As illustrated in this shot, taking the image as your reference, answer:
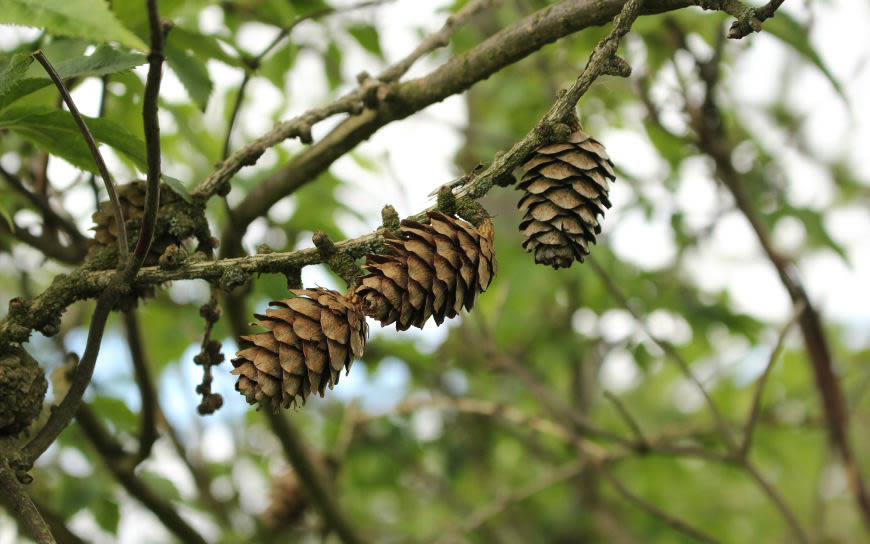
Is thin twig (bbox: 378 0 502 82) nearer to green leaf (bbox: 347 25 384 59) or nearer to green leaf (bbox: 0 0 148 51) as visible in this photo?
green leaf (bbox: 347 25 384 59)

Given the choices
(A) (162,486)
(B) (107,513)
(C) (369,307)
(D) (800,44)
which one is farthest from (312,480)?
(D) (800,44)

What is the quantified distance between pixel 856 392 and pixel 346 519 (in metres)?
1.80

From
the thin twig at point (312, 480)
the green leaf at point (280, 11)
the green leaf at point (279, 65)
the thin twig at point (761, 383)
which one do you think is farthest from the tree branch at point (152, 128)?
the thin twig at point (761, 383)

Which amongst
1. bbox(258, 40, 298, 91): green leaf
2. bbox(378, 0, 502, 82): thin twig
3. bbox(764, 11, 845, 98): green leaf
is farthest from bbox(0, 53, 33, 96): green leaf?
bbox(764, 11, 845, 98): green leaf

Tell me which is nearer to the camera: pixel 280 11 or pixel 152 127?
pixel 152 127

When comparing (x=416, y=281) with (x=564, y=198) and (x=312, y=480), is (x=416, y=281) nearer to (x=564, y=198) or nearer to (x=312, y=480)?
(x=564, y=198)

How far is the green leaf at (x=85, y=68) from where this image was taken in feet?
3.18

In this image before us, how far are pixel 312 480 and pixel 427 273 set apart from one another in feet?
4.60

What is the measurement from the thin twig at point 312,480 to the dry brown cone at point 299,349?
1024 millimetres

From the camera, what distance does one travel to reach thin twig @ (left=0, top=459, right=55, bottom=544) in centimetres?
84

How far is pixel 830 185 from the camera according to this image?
388cm

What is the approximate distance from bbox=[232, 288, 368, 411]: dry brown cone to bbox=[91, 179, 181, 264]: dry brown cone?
276 mm

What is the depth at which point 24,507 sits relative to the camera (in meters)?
0.86

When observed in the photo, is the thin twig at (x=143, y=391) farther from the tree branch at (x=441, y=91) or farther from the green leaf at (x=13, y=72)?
the green leaf at (x=13, y=72)
